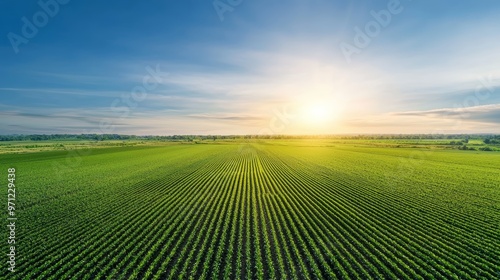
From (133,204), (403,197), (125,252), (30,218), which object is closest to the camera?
(125,252)

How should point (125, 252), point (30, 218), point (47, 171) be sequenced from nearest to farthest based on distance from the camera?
point (125, 252) → point (30, 218) → point (47, 171)

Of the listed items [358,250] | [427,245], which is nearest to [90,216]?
[358,250]

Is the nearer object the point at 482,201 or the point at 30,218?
the point at 30,218

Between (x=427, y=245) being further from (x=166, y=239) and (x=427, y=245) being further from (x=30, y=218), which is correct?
(x=30, y=218)

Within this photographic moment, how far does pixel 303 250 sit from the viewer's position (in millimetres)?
13555

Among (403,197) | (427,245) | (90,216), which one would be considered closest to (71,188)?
(90,216)

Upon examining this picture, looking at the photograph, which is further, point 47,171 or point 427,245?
point 47,171

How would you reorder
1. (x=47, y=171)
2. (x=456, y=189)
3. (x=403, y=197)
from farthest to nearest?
(x=47, y=171) → (x=456, y=189) → (x=403, y=197)

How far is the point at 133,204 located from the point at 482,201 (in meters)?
31.5

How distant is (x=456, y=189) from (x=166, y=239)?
30499mm

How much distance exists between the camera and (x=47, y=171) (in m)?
40.7

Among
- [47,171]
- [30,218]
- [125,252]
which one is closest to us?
[125,252]

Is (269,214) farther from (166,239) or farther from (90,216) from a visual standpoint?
(90,216)

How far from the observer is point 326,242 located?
1447cm
